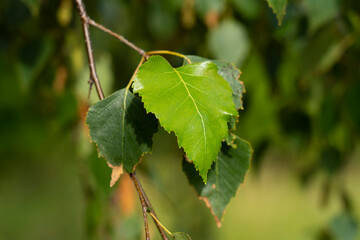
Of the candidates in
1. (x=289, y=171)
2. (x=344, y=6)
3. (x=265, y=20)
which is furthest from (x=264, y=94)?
(x=289, y=171)

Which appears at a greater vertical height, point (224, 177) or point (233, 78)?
point (233, 78)

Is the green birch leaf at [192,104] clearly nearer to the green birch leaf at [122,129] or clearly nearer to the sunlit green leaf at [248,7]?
the green birch leaf at [122,129]

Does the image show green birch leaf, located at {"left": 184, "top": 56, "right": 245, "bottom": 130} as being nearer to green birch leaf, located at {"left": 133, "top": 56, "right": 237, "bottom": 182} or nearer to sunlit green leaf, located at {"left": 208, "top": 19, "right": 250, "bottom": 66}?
green birch leaf, located at {"left": 133, "top": 56, "right": 237, "bottom": 182}

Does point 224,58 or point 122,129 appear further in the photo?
point 224,58

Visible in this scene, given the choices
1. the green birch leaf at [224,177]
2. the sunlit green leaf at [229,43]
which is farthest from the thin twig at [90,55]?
the sunlit green leaf at [229,43]

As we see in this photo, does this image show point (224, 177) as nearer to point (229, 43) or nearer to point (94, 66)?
point (94, 66)

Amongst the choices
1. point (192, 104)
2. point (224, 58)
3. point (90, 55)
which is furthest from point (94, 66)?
point (224, 58)

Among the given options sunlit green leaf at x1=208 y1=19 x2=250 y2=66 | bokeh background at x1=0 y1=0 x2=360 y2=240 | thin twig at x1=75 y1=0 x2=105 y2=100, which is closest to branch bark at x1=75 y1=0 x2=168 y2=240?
thin twig at x1=75 y1=0 x2=105 y2=100
